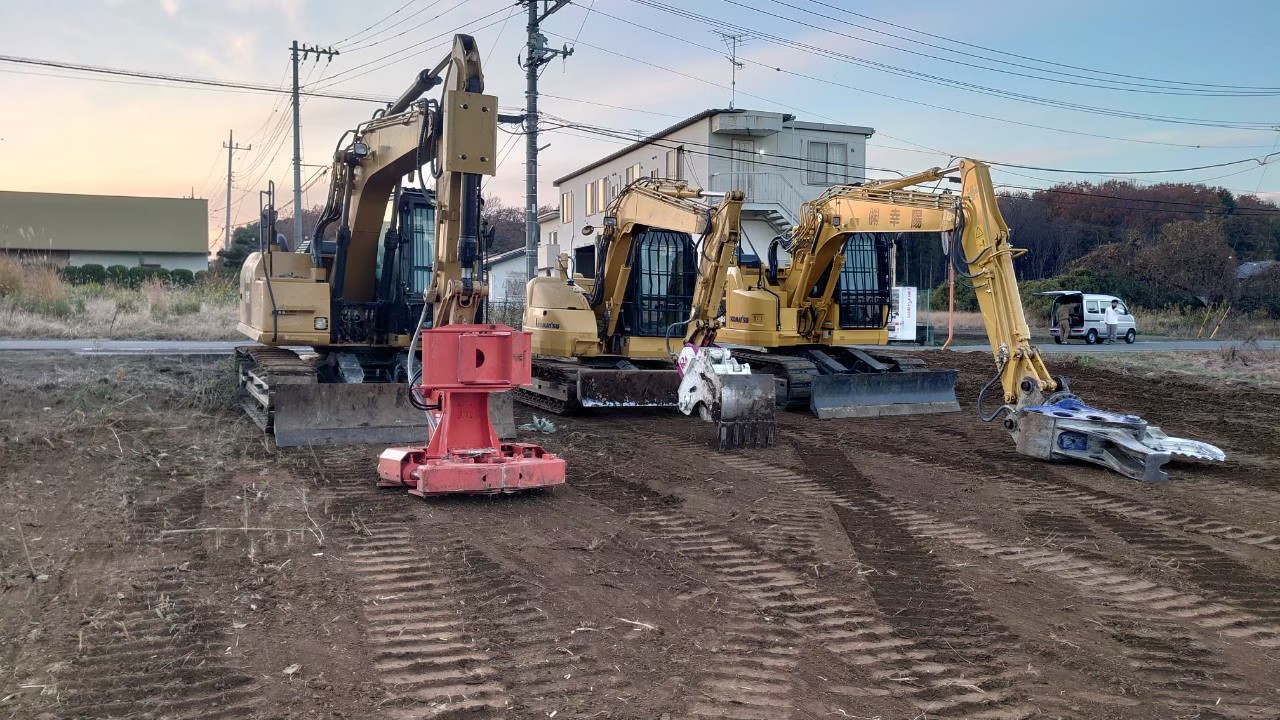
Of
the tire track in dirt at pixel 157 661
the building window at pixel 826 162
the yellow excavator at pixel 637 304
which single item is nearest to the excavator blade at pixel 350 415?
the yellow excavator at pixel 637 304

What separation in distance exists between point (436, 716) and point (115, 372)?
11.8 metres

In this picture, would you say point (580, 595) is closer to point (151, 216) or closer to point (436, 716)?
point (436, 716)

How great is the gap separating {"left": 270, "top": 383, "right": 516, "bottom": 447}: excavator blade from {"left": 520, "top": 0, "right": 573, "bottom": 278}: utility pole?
385 inches

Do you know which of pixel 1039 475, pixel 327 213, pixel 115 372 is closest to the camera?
pixel 1039 475

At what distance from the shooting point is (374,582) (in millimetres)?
4684

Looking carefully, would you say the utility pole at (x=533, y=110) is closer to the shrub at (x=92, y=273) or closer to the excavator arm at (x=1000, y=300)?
the excavator arm at (x=1000, y=300)

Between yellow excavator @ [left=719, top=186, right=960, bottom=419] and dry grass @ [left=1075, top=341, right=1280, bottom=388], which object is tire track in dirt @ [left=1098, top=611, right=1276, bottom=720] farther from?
dry grass @ [left=1075, top=341, right=1280, bottom=388]

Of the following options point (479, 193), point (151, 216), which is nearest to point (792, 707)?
point (479, 193)

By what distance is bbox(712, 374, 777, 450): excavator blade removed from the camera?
361 inches

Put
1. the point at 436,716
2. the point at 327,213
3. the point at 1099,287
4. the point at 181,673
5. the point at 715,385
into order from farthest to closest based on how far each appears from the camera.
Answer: the point at 1099,287, the point at 327,213, the point at 715,385, the point at 181,673, the point at 436,716

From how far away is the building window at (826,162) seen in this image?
3149 cm

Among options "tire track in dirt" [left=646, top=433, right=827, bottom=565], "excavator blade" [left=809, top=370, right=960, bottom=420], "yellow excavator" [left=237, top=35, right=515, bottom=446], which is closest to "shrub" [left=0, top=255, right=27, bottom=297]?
"yellow excavator" [left=237, top=35, right=515, bottom=446]

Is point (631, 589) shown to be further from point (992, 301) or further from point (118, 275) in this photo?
point (118, 275)

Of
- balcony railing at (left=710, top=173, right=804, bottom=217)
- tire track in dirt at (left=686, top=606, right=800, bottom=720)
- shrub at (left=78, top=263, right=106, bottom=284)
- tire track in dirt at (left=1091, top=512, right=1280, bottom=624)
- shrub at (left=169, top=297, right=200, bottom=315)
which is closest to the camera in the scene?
tire track in dirt at (left=686, top=606, right=800, bottom=720)
